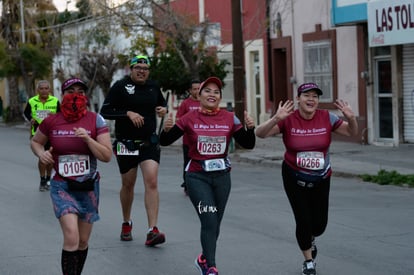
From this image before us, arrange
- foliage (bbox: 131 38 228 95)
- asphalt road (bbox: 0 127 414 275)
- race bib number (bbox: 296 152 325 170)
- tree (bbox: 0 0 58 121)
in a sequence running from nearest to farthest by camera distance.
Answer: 1. race bib number (bbox: 296 152 325 170)
2. asphalt road (bbox: 0 127 414 275)
3. foliage (bbox: 131 38 228 95)
4. tree (bbox: 0 0 58 121)

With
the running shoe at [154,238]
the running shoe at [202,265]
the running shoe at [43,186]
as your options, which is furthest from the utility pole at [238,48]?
the running shoe at [202,265]

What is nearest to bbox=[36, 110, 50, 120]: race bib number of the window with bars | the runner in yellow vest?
the runner in yellow vest

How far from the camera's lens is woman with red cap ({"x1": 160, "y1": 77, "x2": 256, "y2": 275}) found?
7438mm

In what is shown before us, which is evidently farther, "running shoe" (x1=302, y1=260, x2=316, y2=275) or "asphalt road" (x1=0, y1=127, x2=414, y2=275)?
"asphalt road" (x1=0, y1=127, x2=414, y2=275)

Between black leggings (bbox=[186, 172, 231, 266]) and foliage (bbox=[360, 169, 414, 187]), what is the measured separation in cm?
729

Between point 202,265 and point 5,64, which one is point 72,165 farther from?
point 5,64

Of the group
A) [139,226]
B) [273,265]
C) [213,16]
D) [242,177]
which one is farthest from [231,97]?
[273,265]

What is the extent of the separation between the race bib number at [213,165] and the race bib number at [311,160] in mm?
685

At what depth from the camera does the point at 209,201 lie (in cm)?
748

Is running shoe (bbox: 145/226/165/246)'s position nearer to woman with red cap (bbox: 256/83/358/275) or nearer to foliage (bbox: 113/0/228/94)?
woman with red cap (bbox: 256/83/358/275)

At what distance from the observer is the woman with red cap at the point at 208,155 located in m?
7.44

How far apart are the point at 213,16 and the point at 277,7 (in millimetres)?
4790

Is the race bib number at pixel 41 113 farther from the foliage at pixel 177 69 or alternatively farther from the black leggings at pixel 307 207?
the foliage at pixel 177 69

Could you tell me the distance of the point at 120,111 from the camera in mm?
9328
